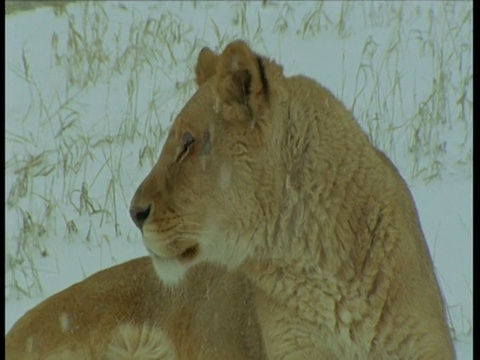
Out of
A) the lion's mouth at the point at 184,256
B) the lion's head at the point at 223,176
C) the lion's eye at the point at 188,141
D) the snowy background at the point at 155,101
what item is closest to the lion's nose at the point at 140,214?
the lion's head at the point at 223,176

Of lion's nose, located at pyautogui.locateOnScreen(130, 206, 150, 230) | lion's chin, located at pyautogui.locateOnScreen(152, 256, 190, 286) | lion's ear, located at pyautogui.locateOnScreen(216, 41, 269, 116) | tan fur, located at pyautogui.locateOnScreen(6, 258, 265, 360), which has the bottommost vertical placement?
tan fur, located at pyautogui.locateOnScreen(6, 258, 265, 360)

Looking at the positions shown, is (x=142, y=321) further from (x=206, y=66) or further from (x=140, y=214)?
(x=206, y=66)

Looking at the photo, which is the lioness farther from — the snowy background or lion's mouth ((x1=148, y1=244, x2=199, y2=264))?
the snowy background

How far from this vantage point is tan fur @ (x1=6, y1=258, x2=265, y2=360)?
496 centimetres

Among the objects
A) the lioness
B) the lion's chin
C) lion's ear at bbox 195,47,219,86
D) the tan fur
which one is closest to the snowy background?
the tan fur

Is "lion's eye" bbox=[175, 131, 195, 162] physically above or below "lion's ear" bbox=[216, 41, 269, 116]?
below

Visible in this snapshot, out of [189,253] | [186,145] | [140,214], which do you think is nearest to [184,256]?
[189,253]

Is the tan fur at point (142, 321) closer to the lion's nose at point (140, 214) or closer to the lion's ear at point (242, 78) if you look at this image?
the lion's nose at point (140, 214)

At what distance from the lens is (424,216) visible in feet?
23.4

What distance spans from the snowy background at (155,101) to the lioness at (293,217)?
4.40 ft

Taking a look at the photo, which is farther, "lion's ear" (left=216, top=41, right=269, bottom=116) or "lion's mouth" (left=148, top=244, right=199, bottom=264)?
"lion's mouth" (left=148, top=244, right=199, bottom=264)

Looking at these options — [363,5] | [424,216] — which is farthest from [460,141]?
[363,5]

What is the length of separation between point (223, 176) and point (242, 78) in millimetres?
345

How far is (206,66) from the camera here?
4.85 metres
